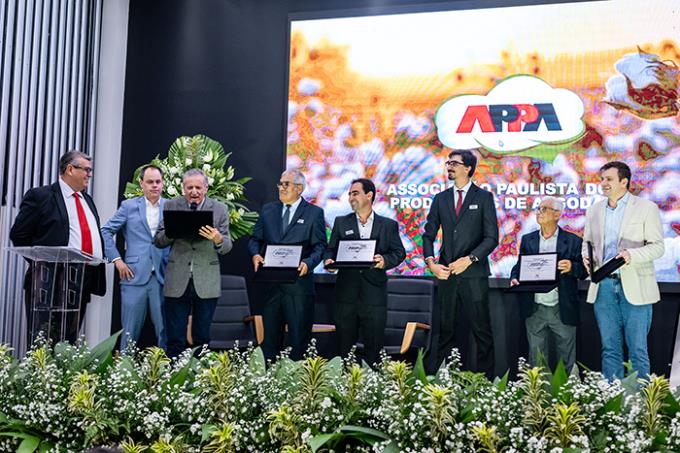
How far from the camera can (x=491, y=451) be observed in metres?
1.89

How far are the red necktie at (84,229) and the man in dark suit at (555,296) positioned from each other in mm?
2713

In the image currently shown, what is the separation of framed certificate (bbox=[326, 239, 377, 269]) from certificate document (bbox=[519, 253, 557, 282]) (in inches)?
38.7

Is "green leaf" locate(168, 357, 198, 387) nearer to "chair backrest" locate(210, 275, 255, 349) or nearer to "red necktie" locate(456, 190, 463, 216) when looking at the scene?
"red necktie" locate(456, 190, 463, 216)

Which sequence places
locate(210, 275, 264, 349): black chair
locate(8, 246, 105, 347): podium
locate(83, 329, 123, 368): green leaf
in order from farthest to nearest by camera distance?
locate(210, 275, 264, 349): black chair < locate(8, 246, 105, 347): podium < locate(83, 329, 123, 368): green leaf

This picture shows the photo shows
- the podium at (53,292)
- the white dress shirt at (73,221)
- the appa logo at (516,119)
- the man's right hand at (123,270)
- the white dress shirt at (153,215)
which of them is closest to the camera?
the podium at (53,292)

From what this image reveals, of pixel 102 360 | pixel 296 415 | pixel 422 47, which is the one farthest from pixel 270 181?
pixel 296 415

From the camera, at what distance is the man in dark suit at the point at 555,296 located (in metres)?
5.40

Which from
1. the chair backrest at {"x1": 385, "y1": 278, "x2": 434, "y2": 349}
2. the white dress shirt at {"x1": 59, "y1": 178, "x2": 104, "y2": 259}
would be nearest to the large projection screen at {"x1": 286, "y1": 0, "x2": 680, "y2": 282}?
the chair backrest at {"x1": 385, "y1": 278, "x2": 434, "y2": 349}

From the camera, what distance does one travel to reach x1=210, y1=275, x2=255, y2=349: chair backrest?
6285 millimetres

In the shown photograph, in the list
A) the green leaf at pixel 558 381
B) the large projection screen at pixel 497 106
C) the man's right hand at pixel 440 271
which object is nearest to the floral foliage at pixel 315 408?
the green leaf at pixel 558 381

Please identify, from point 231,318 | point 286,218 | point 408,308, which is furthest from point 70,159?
point 408,308

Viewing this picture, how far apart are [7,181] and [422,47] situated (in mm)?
3509

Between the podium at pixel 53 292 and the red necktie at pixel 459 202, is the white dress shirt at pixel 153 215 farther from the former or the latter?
the red necktie at pixel 459 202

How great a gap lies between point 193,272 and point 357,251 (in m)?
1.05
